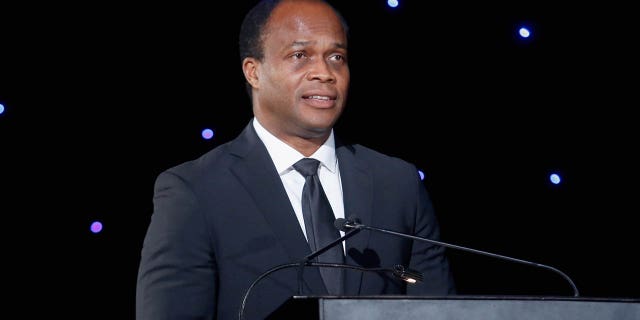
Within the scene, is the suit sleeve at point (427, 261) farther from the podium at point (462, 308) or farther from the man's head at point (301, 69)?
the podium at point (462, 308)

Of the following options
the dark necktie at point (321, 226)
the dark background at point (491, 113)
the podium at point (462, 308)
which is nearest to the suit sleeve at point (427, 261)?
the dark necktie at point (321, 226)

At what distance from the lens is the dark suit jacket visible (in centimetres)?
173

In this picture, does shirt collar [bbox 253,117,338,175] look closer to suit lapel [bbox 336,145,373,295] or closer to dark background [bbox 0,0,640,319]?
suit lapel [bbox 336,145,373,295]

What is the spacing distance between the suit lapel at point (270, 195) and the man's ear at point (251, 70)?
0.14m

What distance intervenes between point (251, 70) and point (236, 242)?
477mm

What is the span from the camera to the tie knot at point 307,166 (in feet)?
6.23

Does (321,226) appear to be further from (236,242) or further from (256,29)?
(256,29)

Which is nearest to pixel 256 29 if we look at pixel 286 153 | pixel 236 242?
pixel 286 153

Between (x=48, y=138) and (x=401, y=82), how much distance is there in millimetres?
1119

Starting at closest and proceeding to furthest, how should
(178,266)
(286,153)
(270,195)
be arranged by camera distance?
(178,266)
(270,195)
(286,153)

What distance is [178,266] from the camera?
1728mm

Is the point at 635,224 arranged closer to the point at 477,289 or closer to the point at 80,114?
the point at 477,289

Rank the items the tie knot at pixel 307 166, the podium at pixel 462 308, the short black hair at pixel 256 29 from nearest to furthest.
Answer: the podium at pixel 462 308 < the tie knot at pixel 307 166 < the short black hair at pixel 256 29

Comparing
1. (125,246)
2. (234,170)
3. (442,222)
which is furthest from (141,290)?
(442,222)
